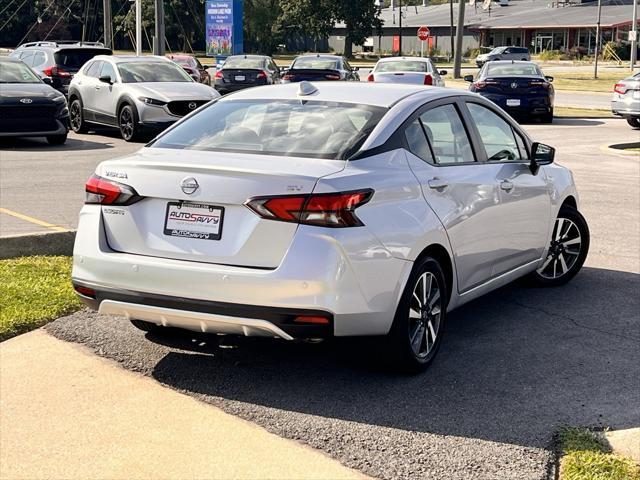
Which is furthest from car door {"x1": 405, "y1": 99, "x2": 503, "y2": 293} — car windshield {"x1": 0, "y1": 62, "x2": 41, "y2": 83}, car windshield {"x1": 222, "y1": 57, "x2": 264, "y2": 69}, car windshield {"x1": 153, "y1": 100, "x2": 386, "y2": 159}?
car windshield {"x1": 222, "y1": 57, "x2": 264, "y2": 69}

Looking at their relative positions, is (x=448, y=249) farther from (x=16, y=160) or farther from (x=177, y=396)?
(x=16, y=160)

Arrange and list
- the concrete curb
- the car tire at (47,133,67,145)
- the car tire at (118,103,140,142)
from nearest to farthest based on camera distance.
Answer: the concrete curb
the car tire at (47,133,67,145)
the car tire at (118,103,140,142)

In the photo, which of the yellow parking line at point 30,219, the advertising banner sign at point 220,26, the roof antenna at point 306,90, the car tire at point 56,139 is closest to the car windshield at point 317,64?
the car tire at point 56,139

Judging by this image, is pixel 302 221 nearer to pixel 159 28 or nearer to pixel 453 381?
pixel 453 381

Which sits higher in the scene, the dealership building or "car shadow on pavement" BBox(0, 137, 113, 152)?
the dealership building

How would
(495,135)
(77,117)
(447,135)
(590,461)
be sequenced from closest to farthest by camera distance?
(590,461), (447,135), (495,135), (77,117)

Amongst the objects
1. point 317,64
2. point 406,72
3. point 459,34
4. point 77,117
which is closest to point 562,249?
point 77,117

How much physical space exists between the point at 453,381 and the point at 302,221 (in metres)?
1.39

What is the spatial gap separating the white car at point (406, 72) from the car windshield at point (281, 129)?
1822 cm

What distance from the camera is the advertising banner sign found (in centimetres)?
4631

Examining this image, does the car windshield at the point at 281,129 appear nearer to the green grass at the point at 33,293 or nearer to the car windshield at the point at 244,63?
the green grass at the point at 33,293

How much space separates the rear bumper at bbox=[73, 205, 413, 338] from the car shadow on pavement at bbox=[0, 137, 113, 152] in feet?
43.5

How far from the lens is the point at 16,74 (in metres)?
19.1

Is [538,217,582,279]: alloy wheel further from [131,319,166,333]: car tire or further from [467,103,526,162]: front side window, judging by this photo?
[131,319,166,333]: car tire
